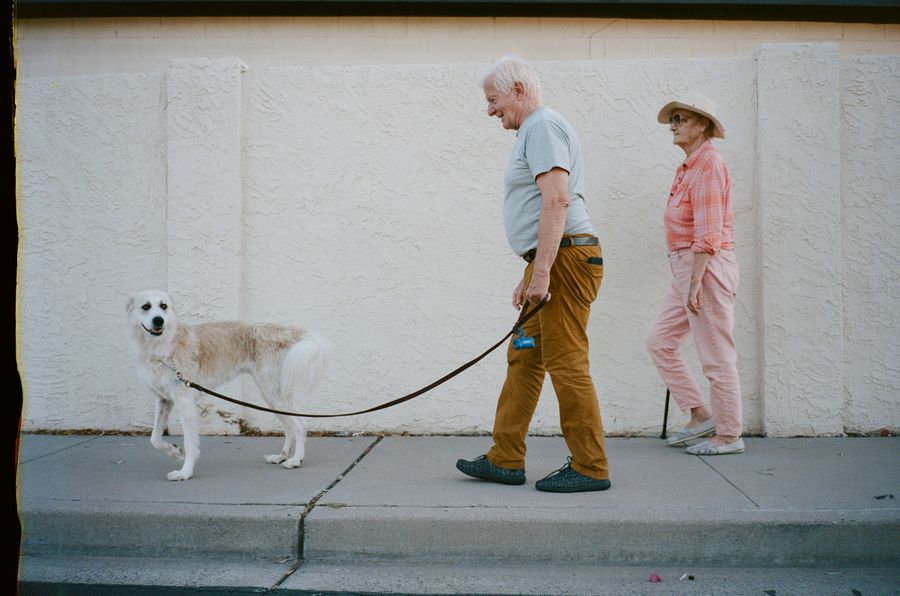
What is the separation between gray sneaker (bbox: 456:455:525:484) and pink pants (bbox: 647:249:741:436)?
1.35m

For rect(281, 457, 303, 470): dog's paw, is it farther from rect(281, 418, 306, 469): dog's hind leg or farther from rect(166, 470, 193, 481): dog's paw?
rect(166, 470, 193, 481): dog's paw

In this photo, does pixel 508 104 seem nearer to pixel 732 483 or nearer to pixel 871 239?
pixel 732 483

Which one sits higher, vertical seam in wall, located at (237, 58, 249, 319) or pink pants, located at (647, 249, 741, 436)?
vertical seam in wall, located at (237, 58, 249, 319)

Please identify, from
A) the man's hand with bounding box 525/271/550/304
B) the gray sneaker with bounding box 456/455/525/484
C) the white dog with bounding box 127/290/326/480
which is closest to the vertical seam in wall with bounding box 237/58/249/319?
the white dog with bounding box 127/290/326/480

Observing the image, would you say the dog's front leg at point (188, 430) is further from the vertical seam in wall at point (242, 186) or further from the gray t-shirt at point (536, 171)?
the gray t-shirt at point (536, 171)

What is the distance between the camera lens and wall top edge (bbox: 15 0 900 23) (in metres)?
5.39

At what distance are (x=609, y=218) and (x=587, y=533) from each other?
98.9 inches

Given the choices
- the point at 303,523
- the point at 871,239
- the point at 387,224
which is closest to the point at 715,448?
the point at 871,239

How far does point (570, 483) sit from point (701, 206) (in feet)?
5.90

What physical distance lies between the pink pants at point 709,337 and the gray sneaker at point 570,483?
1.14 meters

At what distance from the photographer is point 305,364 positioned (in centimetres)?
401

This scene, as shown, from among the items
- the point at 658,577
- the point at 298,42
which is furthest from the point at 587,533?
the point at 298,42

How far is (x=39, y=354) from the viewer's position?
5.09 m

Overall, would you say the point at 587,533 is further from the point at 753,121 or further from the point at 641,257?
the point at 753,121
